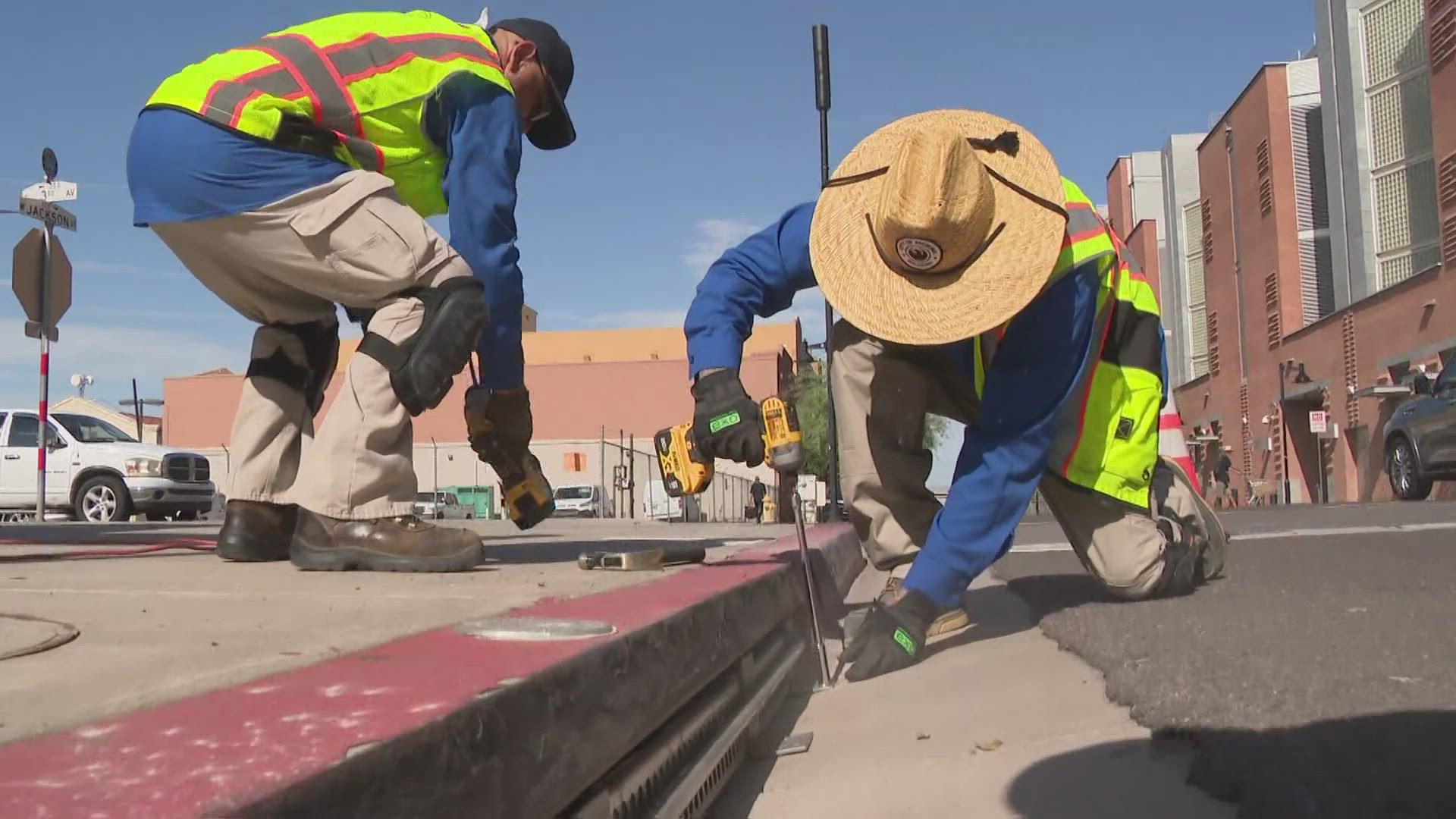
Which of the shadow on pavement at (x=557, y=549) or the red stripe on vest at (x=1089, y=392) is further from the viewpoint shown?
the shadow on pavement at (x=557, y=549)

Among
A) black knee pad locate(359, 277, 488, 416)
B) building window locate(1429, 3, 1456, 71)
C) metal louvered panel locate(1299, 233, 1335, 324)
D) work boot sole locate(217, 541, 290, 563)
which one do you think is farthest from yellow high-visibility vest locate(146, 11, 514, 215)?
metal louvered panel locate(1299, 233, 1335, 324)

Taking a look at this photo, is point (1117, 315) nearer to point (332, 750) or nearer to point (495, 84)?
point (495, 84)

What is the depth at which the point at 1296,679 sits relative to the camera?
1827 millimetres

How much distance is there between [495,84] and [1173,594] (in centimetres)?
225

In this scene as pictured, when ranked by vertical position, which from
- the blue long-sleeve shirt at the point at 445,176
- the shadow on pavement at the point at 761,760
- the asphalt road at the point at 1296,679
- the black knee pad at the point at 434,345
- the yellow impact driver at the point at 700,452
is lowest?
the shadow on pavement at the point at 761,760

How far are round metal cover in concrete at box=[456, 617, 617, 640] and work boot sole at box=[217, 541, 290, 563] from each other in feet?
6.37

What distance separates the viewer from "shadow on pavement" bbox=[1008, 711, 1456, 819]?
126 cm

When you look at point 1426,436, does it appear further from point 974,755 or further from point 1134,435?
point 974,755

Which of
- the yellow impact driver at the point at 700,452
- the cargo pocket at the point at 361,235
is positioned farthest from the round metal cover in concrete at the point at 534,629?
the cargo pocket at the point at 361,235

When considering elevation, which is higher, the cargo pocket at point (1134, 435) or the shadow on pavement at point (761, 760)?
the cargo pocket at point (1134, 435)

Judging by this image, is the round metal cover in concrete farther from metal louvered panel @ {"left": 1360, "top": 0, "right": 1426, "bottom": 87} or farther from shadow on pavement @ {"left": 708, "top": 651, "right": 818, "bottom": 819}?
metal louvered panel @ {"left": 1360, "top": 0, "right": 1426, "bottom": 87}

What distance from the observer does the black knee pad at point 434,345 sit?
105 inches

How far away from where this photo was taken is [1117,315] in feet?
10.9

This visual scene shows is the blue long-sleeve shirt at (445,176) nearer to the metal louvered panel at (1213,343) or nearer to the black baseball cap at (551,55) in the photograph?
the black baseball cap at (551,55)
